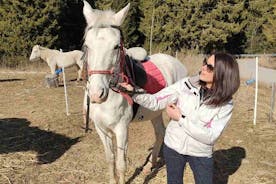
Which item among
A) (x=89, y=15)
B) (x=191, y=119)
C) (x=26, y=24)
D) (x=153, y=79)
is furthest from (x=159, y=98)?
(x=26, y=24)

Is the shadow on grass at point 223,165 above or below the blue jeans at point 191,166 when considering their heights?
below

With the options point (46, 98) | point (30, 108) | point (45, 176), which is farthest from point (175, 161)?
point (46, 98)

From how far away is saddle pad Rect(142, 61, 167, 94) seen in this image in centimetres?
383

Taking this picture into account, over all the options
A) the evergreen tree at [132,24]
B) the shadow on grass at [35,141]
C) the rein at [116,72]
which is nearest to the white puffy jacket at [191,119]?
the rein at [116,72]

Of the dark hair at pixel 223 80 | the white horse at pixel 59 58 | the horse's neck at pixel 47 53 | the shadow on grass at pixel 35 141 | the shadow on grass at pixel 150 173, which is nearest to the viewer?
the dark hair at pixel 223 80

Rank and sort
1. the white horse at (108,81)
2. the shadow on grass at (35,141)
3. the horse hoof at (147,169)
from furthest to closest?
1. the shadow on grass at (35,141)
2. the horse hoof at (147,169)
3. the white horse at (108,81)

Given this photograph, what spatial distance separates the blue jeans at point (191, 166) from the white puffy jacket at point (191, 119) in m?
0.05

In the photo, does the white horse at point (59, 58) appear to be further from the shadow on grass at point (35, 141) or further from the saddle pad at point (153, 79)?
the saddle pad at point (153, 79)

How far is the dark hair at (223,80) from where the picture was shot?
2.47 m

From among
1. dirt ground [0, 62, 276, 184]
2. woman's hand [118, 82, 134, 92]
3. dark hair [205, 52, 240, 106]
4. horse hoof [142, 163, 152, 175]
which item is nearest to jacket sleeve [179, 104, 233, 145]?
dark hair [205, 52, 240, 106]

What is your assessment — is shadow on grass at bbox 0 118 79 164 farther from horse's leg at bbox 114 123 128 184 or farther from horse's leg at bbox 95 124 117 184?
horse's leg at bbox 114 123 128 184

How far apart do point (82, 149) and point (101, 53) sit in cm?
304

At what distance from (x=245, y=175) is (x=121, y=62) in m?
2.56

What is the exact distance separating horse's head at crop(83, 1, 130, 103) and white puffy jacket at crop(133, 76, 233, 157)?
1.07 ft
